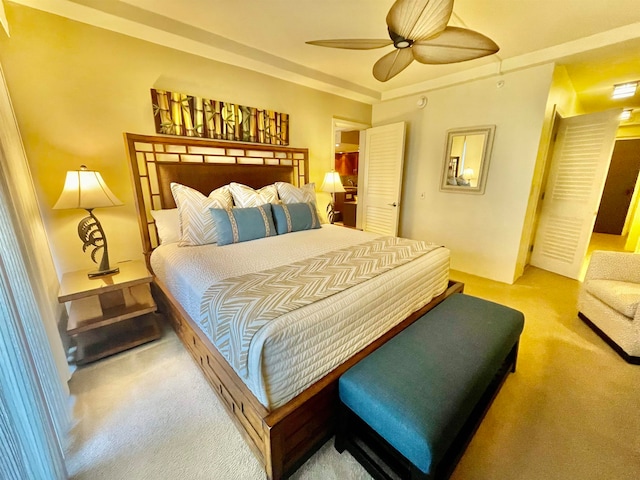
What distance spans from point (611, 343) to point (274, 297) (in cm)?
282

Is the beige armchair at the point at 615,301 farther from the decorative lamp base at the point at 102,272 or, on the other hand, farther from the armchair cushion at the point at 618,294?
the decorative lamp base at the point at 102,272

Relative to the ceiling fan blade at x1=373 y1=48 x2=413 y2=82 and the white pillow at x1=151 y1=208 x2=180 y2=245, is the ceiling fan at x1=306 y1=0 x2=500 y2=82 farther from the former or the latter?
the white pillow at x1=151 y1=208 x2=180 y2=245

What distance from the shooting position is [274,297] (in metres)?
1.26

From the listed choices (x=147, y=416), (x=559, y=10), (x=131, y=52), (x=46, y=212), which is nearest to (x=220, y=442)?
(x=147, y=416)

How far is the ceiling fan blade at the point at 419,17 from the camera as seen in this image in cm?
133

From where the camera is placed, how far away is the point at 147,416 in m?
1.51

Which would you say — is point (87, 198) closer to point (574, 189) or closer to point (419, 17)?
point (419, 17)

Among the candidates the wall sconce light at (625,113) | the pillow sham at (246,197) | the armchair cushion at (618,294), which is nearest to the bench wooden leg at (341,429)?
the pillow sham at (246,197)

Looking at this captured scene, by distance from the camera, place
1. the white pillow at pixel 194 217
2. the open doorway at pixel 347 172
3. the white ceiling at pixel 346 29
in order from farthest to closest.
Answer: the open doorway at pixel 347 172, the white pillow at pixel 194 217, the white ceiling at pixel 346 29

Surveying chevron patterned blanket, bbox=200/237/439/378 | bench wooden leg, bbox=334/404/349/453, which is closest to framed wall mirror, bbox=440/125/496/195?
chevron patterned blanket, bbox=200/237/439/378

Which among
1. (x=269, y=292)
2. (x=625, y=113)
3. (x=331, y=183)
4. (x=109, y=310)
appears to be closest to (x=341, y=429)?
(x=269, y=292)

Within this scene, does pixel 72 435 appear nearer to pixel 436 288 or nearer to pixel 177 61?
pixel 436 288

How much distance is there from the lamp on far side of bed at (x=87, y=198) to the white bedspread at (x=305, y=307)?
439mm

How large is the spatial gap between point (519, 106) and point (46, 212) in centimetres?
476
